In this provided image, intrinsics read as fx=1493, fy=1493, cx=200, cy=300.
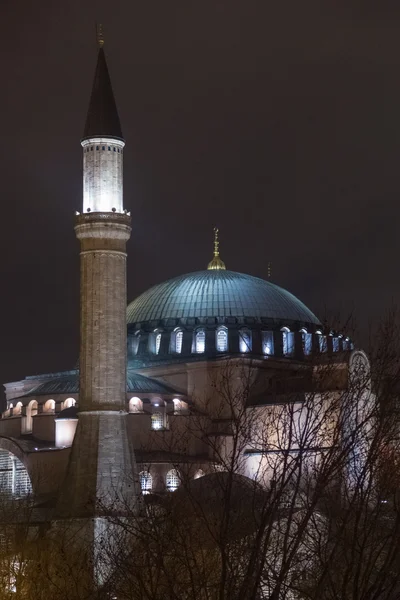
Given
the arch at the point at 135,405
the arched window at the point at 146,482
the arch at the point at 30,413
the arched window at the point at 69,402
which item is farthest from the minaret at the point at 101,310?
the arch at the point at 30,413

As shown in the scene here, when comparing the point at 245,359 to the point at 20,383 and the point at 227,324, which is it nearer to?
the point at 227,324

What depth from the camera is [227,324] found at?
217 ft

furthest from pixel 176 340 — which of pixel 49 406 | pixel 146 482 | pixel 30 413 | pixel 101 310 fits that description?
pixel 101 310

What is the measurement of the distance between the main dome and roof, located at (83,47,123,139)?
1779cm

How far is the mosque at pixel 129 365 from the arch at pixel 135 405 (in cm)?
4

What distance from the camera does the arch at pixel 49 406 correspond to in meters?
61.5

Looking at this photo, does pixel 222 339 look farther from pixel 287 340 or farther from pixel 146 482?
pixel 146 482

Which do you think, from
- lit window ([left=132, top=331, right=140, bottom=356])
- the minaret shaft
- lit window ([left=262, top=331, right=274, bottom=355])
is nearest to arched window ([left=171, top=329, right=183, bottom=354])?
lit window ([left=132, top=331, right=140, bottom=356])

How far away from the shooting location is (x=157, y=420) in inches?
2371

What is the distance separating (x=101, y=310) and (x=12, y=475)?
12.5 metres

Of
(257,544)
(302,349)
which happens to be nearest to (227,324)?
(302,349)

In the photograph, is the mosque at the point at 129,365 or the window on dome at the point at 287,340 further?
the window on dome at the point at 287,340

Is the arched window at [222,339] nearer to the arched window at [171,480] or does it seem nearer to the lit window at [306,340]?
the lit window at [306,340]

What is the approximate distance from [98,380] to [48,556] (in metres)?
13.2
